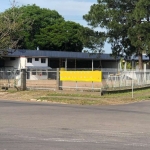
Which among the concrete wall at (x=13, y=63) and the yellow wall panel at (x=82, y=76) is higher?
the concrete wall at (x=13, y=63)

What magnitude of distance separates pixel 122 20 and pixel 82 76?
27.2 meters

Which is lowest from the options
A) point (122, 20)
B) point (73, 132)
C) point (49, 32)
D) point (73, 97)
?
point (73, 132)

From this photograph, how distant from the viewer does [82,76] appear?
30.2 m

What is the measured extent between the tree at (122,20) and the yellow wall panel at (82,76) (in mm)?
22405

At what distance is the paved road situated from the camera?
30.8 ft

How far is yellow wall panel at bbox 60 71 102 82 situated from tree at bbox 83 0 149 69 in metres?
22.4

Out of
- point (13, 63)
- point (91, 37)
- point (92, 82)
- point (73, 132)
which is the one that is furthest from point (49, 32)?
point (73, 132)

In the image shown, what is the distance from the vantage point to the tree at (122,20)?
5072 centimetres

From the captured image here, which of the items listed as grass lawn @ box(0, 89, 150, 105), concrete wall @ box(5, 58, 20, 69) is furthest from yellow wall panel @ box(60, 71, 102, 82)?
concrete wall @ box(5, 58, 20, 69)

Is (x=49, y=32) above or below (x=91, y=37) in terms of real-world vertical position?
above

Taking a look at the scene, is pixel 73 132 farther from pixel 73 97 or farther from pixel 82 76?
pixel 82 76

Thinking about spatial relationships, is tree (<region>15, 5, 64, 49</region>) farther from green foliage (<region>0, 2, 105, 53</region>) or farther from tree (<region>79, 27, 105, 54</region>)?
tree (<region>79, 27, 105, 54</region>)

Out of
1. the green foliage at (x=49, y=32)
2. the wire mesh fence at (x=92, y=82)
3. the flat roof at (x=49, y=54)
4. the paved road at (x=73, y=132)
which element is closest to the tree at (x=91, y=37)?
the flat roof at (x=49, y=54)

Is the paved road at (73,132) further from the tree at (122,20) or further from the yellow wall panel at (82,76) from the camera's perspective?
the tree at (122,20)
